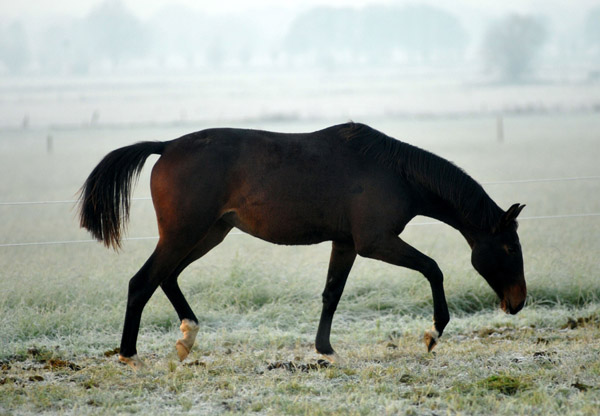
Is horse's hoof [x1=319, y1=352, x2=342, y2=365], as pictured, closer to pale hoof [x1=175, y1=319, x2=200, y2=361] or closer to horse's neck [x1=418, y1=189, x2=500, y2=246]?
pale hoof [x1=175, y1=319, x2=200, y2=361]

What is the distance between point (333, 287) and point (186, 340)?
1.16 metres

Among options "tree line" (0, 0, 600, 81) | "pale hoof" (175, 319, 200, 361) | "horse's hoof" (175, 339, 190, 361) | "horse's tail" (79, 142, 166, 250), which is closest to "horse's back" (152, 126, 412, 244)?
"horse's tail" (79, 142, 166, 250)

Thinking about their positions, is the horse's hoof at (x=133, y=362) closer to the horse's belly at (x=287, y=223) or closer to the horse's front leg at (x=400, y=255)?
the horse's belly at (x=287, y=223)

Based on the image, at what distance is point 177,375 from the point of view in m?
4.77

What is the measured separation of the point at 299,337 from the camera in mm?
6039

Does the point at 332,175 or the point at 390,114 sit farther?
the point at 390,114

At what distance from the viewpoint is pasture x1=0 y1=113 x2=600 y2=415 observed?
14.1 feet

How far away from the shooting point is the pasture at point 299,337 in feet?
14.1

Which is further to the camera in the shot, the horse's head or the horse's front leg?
the horse's head

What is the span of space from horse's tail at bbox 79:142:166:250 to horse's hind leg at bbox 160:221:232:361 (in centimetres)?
51

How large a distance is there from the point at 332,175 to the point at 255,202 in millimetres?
575

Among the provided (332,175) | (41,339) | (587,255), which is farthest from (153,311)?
(587,255)

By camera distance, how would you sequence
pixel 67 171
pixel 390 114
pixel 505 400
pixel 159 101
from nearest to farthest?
1. pixel 505 400
2. pixel 67 171
3. pixel 390 114
4. pixel 159 101

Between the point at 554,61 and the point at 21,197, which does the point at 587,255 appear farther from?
the point at 554,61
